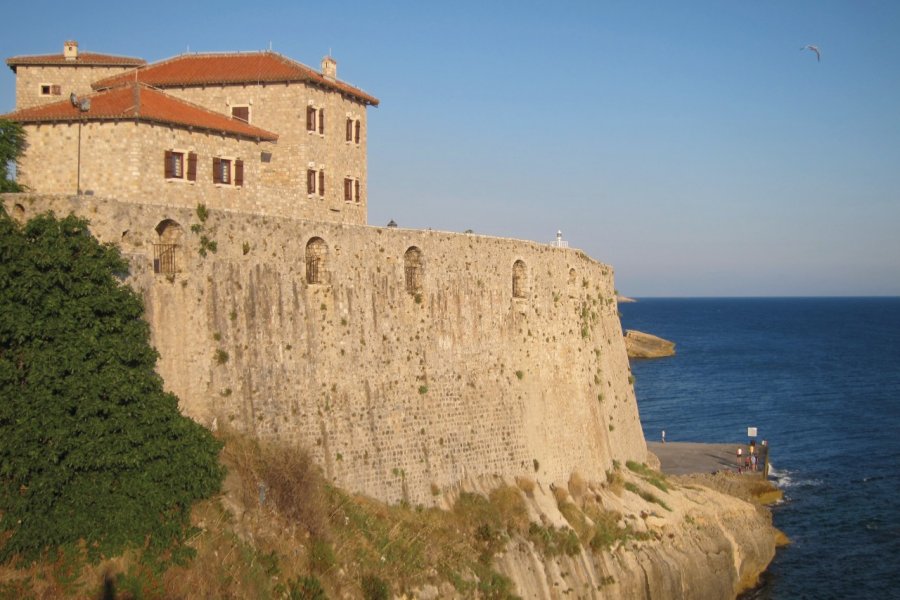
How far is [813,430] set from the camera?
70062 mm

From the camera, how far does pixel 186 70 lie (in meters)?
36.2

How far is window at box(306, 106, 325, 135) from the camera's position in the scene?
3566cm

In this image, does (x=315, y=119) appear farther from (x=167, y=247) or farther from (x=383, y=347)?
(x=167, y=247)

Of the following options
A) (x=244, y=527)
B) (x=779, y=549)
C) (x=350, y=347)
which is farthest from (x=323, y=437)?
(x=779, y=549)

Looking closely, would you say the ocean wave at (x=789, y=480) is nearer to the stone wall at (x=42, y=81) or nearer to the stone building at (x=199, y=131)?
the stone building at (x=199, y=131)

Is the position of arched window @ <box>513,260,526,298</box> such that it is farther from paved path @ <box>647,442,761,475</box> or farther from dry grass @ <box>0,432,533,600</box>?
paved path @ <box>647,442,761,475</box>

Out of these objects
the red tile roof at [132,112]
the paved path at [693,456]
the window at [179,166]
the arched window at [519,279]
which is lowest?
the paved path at [693,456]

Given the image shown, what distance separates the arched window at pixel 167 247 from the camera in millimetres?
24391

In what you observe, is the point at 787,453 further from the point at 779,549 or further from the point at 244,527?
the point at 244,527

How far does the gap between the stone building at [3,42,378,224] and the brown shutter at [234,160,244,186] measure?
0.04 meters

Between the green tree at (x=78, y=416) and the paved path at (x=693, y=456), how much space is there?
36.6m

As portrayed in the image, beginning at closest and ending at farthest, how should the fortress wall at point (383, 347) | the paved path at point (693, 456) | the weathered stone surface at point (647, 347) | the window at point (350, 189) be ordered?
the fortress wall at point (383, 347)
the window at point (350, 189)
the paved path at point (693, 456)
the weathered stone surface at point (647, 347)

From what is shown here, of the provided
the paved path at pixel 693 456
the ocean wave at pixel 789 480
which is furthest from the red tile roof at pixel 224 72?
the ocean wave at pixel 789 480

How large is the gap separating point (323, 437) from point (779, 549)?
86.7 ft
